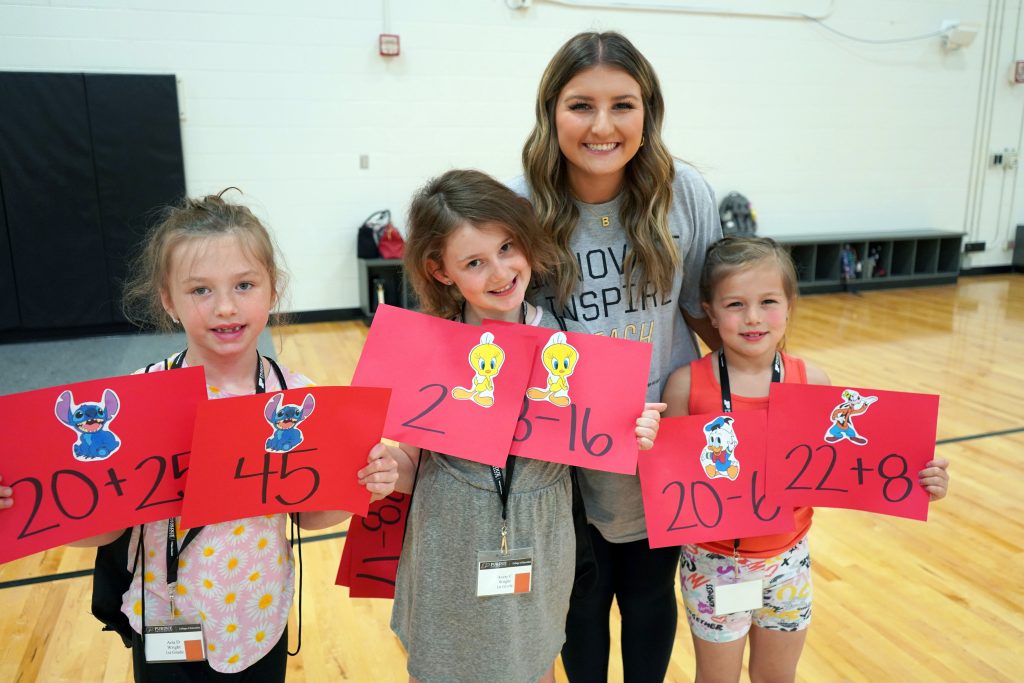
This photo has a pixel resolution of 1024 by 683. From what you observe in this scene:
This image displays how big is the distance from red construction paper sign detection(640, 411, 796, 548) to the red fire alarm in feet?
18.2

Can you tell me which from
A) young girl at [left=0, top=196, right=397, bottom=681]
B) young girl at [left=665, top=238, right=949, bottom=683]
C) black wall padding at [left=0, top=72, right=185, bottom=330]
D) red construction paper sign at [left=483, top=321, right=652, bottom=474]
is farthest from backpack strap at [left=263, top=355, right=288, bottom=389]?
black wall padding at [left=0, top=72, right=185, bottom=330]

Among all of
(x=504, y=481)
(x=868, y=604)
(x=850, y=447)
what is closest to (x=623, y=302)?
(x=504, y=481)

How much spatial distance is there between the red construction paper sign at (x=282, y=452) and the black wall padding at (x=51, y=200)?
5282 millimetres

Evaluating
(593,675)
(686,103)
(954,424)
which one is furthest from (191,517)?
(686,103)

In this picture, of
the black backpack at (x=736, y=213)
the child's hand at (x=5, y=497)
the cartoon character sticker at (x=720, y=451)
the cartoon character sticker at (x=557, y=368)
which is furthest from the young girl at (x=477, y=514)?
the black backpack at (x=736, y=213)

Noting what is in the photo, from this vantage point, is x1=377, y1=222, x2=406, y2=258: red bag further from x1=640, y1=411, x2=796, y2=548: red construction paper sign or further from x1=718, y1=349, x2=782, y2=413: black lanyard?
x1=640, y1=411, x2=796, y2=548: red construction paper sign

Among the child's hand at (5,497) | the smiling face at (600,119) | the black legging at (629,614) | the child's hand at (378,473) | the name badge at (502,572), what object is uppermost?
the smiling face at (600,119)

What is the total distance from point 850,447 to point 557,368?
639 mm

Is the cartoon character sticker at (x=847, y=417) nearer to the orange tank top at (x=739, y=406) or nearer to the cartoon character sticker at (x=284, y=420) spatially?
the orange tank top at (x=739, y=406)

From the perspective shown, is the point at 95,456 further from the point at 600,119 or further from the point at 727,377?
the point at 727,377

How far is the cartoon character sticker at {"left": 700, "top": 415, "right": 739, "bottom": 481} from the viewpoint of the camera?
4.87ft

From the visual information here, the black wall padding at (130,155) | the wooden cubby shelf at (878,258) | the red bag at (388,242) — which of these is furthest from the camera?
the wooden cubby shelf at (878,258)

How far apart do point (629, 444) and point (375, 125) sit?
5.61m

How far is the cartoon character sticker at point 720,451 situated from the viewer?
4.87 feet
